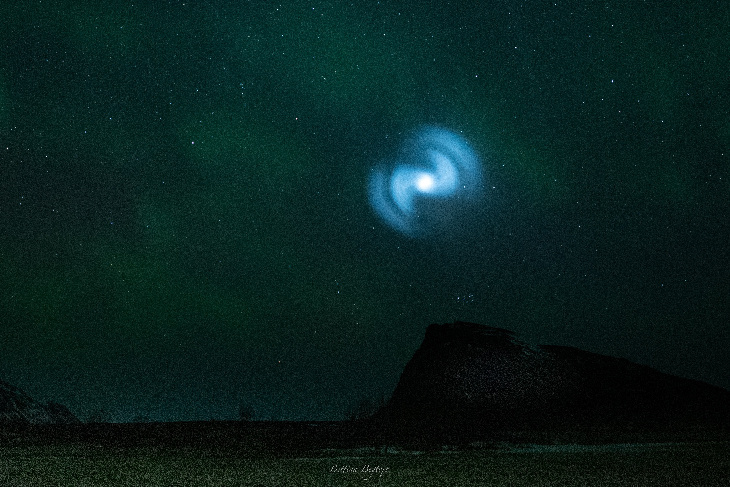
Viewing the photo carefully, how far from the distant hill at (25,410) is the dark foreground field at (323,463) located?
4538 centimetres

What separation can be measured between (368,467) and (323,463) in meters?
2.45

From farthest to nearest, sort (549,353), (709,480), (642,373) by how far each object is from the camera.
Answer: (549,353) → (642,373) → (709,480)

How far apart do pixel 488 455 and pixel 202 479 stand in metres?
14.0

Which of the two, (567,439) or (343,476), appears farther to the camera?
(567,439)

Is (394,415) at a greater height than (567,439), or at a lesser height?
greater

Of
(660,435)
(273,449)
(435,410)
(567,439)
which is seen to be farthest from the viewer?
(435,410)

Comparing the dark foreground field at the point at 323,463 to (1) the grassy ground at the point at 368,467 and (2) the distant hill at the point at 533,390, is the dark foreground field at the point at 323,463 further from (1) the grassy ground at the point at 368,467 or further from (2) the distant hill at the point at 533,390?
(2) the distant hill at the point at 533,390

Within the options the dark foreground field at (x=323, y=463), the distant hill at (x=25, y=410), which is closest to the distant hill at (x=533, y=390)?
the dark foreground field at (x=323, y=463)

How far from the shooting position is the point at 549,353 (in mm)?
86625

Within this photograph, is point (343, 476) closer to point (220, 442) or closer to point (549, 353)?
point (220, 442)

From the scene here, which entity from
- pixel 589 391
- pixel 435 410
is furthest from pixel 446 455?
pixel 589 391

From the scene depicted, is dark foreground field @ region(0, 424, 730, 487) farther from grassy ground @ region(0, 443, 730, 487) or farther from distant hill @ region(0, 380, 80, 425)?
distant hill @ region(0, 380, 80, 425)

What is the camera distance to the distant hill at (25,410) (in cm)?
7217

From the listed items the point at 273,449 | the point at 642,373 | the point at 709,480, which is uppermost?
the point at 642,373
